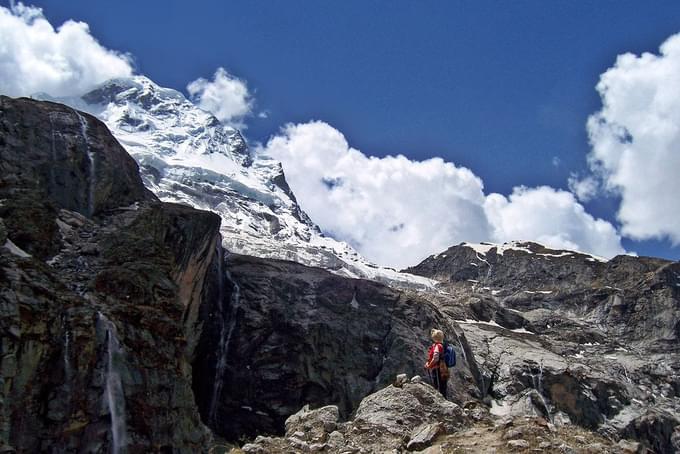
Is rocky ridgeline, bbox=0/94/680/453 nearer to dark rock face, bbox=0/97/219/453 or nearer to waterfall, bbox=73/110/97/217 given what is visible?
dark rock face, bbox=0/97/219/453

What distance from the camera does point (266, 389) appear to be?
6112 centimetres

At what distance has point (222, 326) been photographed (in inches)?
2498

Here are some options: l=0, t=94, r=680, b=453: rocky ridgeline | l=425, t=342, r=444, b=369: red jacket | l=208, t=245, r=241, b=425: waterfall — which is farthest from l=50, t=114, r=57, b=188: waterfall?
l=425, t=342, r=444, b=369: red jacket

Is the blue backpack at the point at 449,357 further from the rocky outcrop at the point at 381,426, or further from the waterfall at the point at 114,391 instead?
the waterfall at the point at 114,391

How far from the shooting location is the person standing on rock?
2362 centimetres

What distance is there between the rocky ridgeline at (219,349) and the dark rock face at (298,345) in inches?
5.9

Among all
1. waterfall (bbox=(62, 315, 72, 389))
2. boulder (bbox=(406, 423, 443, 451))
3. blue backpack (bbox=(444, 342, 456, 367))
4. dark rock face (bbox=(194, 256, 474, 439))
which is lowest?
boulder (bbox=(406, 423, 443, 451))

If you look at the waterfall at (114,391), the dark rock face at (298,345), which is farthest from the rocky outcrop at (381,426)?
the dark rock face at (298,345)

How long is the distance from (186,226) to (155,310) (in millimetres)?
19587

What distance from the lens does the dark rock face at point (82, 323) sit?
2695cm

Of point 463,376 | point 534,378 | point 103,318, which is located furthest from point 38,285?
point 534,378

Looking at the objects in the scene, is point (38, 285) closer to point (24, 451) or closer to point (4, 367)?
point (4, 367)

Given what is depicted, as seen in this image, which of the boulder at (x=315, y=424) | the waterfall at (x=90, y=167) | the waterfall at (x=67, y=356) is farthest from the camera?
the waterfall at (x=90, y=167)

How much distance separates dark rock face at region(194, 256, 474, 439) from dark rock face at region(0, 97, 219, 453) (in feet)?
43.4
